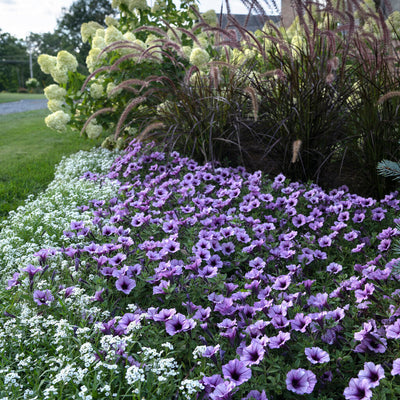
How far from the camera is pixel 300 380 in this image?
1422mm

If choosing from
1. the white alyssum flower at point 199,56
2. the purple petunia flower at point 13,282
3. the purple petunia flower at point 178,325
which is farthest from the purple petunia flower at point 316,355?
the white alyssum flower at point 199,56

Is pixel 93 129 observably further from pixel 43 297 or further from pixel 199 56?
pixel 43 297

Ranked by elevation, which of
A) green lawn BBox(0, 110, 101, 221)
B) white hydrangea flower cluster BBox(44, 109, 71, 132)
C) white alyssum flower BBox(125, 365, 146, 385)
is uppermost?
white hydrangea flower cluster BBox(44, 109, 71, 132)

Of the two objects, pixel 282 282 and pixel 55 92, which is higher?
pixel 55 92

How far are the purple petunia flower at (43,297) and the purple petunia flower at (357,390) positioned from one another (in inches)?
53.2

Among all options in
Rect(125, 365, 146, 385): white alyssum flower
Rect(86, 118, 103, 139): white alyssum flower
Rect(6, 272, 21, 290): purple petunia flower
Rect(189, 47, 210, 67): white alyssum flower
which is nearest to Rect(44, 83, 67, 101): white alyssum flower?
Rect(86, 118, 103, 139): white alyssum flower

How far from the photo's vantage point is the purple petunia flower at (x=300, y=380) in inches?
54.8

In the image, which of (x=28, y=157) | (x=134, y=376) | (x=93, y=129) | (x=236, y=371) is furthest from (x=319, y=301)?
(x=28, y=157)

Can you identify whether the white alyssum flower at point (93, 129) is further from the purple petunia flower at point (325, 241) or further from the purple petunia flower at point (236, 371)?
the purple petunia flower at point (236, 371)

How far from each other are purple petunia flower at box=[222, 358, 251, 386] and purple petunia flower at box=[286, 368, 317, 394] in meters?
0.14

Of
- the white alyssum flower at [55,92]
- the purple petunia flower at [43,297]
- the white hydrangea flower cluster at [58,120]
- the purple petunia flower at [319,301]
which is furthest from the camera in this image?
the white alyssum flower at [55,92]

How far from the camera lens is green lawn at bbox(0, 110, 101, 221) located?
5.16m

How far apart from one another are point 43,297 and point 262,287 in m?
1.09

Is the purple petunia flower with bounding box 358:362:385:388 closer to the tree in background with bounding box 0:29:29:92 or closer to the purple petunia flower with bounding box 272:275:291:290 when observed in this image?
the purple petunia flower with bounding box 272:275:291:290
